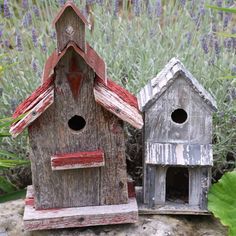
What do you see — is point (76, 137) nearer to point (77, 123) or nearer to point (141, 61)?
point (77, 123)

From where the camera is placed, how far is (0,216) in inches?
115

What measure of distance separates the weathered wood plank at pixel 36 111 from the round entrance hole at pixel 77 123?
0.23 meters

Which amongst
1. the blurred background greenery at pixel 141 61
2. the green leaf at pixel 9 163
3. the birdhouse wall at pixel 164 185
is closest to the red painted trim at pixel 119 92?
the birdhouse wall at pixel 164 185

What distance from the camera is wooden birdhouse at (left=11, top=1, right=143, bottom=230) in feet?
8.05

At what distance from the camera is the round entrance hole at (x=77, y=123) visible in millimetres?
2678

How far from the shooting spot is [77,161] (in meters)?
2.57

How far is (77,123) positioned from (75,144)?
15cm

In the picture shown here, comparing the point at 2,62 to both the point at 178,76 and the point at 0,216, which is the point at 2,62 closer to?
the point at 0,216

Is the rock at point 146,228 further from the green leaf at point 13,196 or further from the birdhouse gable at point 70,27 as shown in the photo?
the birdhouse gable at point 70,27

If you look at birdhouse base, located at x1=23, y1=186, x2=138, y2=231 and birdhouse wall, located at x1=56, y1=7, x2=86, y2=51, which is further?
birdhouse base, located at x1=23, y1=186, x2=138, y2=231

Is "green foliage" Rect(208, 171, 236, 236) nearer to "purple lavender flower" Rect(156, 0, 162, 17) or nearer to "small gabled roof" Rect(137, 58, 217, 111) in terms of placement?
"small gabled roof" Rect(137, 58, 217, 111)

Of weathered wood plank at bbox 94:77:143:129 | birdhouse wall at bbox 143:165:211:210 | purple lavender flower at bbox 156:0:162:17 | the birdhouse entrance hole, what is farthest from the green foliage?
purple lavender flower at bbox 156:0:162:17

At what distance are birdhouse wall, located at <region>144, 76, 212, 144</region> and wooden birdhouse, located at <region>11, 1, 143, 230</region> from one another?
12 centimetres

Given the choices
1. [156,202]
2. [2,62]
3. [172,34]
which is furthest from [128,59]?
[156,202]
